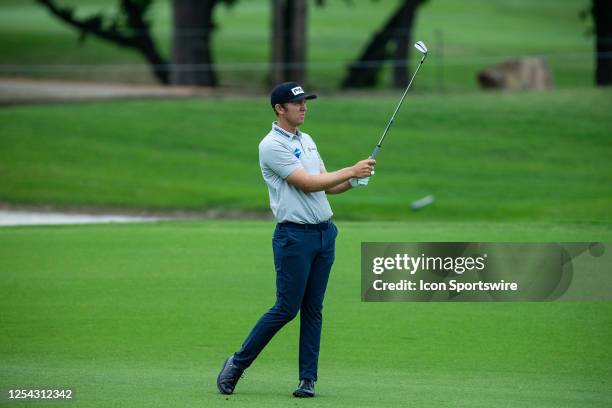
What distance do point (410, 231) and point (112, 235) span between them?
4.01 meters

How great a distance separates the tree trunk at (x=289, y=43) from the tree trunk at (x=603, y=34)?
7.96 meters

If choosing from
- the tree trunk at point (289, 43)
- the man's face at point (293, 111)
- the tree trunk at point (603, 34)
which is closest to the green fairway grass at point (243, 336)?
the man's face at point (293, 111)

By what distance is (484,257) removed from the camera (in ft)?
33.7

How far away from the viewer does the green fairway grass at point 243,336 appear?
26.6ft

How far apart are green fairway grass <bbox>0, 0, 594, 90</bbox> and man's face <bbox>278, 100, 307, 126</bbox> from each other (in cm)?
2629

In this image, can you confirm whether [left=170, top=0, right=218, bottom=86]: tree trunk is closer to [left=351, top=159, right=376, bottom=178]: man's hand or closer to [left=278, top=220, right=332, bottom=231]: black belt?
[left=278, top=220, right=332, bottom=231]: black belt

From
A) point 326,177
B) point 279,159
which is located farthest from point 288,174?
point 326,177

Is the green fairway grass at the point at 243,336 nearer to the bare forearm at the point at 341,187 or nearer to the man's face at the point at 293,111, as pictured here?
the bare forearm at the point at 341,187

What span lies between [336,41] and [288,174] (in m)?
42.0

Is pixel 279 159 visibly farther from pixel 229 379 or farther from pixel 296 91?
pixel 229 379

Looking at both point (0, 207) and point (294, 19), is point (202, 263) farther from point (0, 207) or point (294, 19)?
point (294, 19)

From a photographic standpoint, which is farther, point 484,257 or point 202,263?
point 202,263

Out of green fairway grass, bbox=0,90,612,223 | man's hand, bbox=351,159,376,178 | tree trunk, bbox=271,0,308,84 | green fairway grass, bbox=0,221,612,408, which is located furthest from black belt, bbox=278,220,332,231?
tree trunk, bbox=271,0,308,84

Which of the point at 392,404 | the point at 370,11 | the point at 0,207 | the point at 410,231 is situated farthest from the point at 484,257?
the point at 370,11
